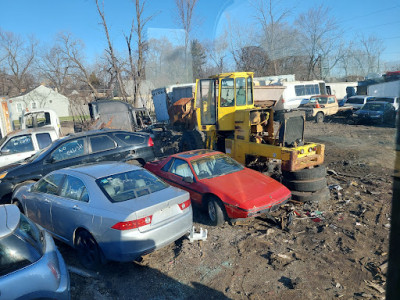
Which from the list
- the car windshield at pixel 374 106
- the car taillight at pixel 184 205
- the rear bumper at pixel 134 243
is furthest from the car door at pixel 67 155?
the car windshield at pixel 374 106

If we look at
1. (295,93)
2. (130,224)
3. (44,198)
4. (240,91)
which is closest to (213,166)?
(130,224)

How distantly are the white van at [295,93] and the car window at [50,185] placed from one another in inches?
740

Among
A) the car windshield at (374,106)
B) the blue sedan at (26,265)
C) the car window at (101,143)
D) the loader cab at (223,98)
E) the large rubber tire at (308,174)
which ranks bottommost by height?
the large rubber tire at (308,174)

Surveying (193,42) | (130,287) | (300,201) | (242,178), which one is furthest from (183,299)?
(193,42)

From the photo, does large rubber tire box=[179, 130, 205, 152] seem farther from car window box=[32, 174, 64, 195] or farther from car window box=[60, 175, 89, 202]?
car window box=[60, 175, 89, 202]

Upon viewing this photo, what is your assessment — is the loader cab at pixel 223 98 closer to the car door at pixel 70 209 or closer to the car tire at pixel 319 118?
the car door at pixel 70 209

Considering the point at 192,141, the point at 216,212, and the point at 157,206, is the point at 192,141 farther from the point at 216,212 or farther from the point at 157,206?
the point at 157,206

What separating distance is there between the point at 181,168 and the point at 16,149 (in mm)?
5389

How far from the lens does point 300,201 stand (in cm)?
662

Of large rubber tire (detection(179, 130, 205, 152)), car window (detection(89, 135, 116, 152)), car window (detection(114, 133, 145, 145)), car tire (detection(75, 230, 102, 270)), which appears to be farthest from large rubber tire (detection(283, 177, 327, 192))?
car window (detection(89, 135, 116, 152))

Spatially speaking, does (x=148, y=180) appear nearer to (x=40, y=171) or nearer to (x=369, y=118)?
(x=40, y=171)

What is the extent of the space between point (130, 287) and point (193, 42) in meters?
19.9

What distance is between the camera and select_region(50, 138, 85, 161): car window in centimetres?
710

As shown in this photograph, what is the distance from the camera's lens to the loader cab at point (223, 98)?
9125 millimetres
